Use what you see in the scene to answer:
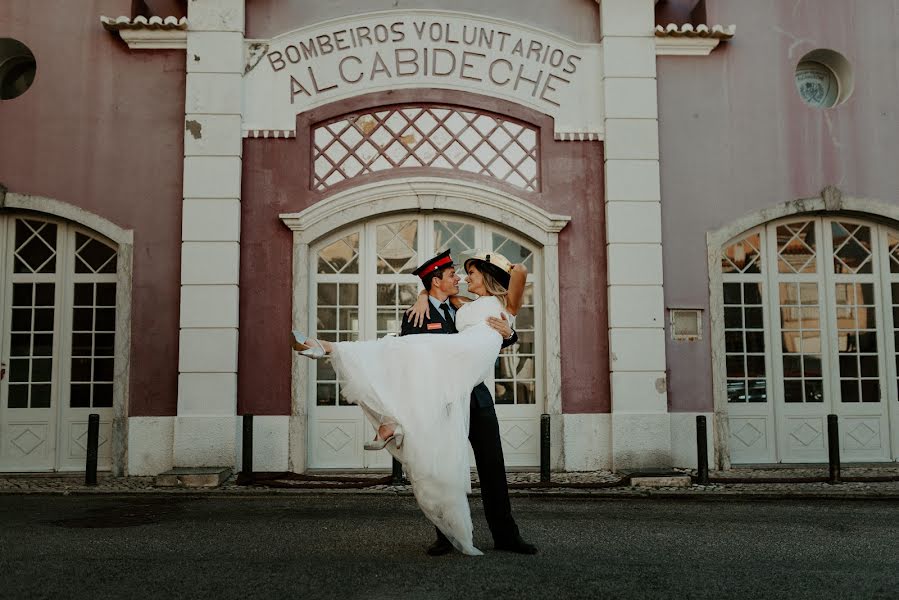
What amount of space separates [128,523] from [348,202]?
4.70 m

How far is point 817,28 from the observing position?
1062 cm

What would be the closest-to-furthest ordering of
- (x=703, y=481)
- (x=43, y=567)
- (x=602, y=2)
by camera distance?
(x=43, y=567), (x=703, y=481), (x=602, y=2)

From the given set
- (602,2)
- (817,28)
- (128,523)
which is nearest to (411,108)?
(602,2)

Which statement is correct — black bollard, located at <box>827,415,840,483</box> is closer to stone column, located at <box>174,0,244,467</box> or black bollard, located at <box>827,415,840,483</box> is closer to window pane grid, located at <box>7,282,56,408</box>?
stone column, located at <box>174,0,244,467</box>

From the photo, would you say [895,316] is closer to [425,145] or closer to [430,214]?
[430,214]

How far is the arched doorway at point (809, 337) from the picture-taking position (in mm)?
10359

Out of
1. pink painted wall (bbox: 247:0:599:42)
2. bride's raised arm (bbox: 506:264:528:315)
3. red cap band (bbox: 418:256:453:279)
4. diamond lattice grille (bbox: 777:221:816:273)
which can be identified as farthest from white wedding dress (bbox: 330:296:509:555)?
diamond lattice grille (bbox: 777:221:816:273)

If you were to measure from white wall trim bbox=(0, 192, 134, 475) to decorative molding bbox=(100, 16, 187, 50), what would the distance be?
2128 millimetres

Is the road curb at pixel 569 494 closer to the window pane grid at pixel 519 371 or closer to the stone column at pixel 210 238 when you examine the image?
the stone column at pixel 210 238

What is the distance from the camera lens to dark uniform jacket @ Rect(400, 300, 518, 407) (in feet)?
16.9

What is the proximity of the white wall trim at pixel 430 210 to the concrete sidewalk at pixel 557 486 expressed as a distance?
1.06 m

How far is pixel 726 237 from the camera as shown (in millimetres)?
10250

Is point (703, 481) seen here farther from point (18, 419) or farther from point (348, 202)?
point (18, 419)

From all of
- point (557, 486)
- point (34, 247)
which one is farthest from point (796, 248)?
point (34, 247)
